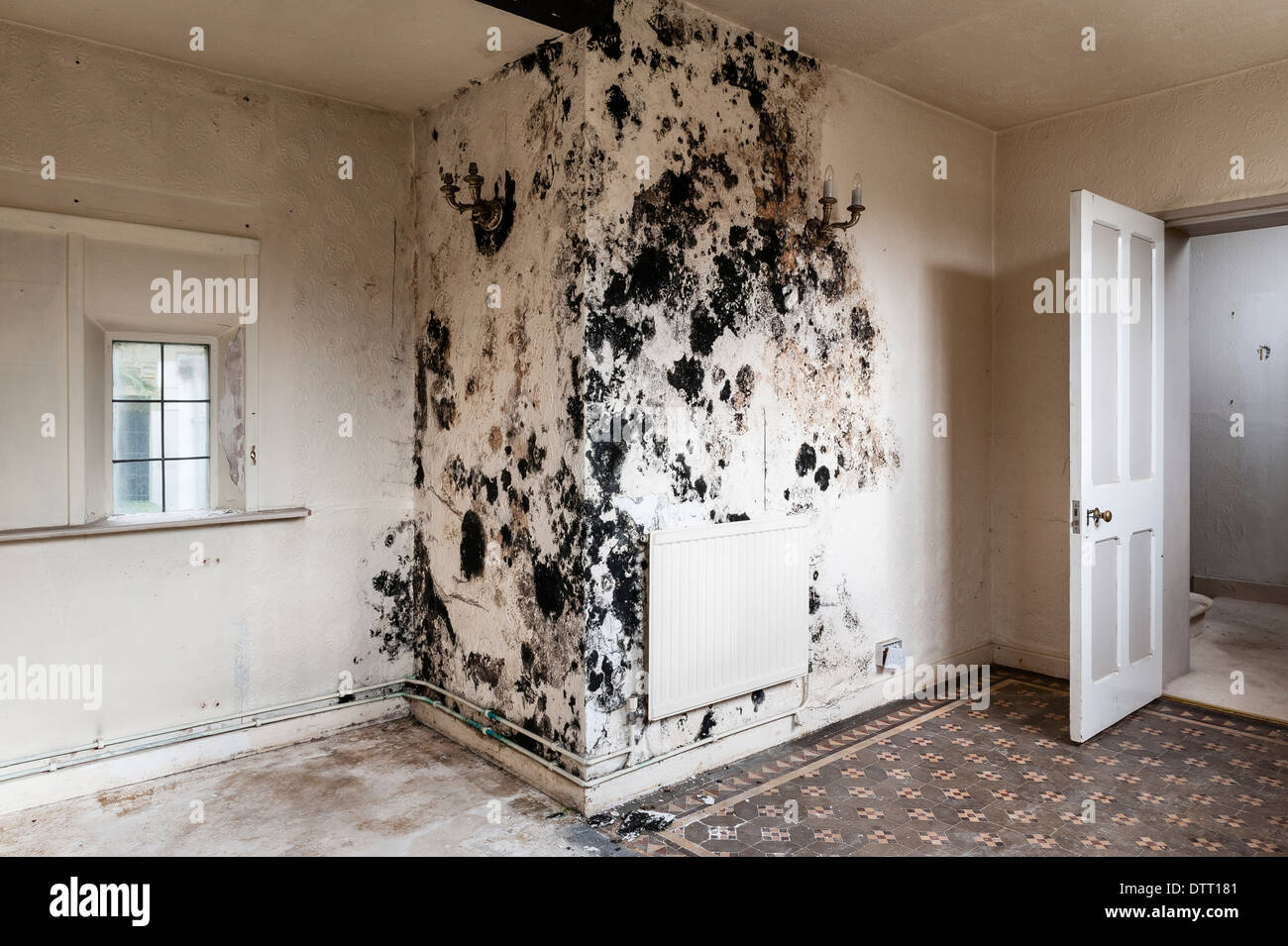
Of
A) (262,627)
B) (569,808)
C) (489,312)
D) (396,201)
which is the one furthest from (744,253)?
(262,627)

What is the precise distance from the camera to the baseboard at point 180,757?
9.45ft

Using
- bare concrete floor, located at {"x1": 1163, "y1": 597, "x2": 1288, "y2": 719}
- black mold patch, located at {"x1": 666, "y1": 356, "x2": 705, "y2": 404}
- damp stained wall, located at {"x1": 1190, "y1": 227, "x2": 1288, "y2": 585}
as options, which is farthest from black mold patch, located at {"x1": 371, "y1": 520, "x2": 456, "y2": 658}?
damp stained wall, located at {"x1": 1190, "y1": 227, "x2": 1288, "y2": 585}

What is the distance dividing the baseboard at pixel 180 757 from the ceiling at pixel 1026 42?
3.09 m

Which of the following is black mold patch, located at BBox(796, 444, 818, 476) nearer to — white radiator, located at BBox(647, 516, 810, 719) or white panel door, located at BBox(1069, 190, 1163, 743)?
white radiator, located at BBox(647, 516, 810, 719)

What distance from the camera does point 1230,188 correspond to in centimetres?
373

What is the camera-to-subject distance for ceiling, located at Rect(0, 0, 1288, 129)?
2.76m

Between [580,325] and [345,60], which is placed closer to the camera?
[580,325]

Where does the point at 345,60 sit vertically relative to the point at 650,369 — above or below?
above

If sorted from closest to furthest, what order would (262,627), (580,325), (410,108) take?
1. (580,325)
2. (262,627)
3. (410,108)

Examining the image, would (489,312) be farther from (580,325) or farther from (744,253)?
(744,253)

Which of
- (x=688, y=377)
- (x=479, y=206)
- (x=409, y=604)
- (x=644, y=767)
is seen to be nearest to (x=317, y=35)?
(x=479, y=206)
